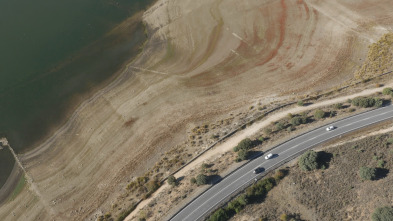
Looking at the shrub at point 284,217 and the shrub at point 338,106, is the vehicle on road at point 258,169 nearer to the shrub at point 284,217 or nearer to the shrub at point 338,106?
the shrub at point 284,217

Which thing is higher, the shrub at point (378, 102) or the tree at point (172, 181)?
the tree at point (172, 181)

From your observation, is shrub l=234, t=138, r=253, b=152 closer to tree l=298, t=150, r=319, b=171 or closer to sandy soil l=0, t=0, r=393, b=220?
tree l=298, t=150, r=319, b=171

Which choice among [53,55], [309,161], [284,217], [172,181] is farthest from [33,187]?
[309,161]

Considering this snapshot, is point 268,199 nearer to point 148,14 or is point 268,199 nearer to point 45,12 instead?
point 148,14

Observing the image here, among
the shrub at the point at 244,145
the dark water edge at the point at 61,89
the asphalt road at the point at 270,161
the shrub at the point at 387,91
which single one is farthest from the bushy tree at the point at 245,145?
the dark water edge at the point at 61,89

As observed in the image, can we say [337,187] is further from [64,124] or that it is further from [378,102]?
[64,124]

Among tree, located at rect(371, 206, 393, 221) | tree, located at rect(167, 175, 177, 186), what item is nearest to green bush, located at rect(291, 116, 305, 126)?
tree, located at rect(371, 206, 393, 221)
